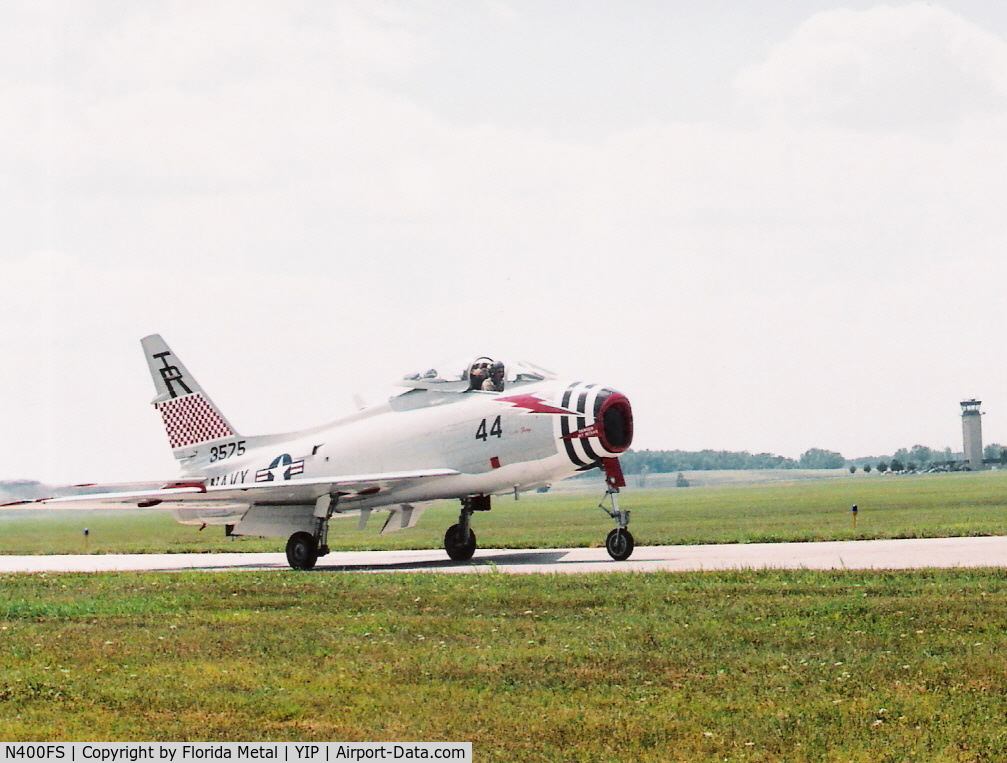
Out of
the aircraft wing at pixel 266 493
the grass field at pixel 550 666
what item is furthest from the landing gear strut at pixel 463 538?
the grass field at pixel 550 666

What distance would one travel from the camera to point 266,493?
26219 millimetres

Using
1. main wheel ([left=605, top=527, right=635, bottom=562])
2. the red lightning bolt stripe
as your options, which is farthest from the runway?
the red lightning bolt stripe

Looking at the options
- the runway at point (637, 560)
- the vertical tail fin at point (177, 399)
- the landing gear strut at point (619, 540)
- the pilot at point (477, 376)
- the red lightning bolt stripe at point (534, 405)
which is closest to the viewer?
the runway at point (637, 560)

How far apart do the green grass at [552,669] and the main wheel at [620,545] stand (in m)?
6.78

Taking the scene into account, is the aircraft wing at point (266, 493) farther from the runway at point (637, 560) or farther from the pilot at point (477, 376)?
the pilot at point (477, 376)

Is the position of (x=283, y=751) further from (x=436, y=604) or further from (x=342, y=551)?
(x=342, y=551)

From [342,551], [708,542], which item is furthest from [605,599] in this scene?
[342,551]

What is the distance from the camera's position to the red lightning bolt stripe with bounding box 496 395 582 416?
2412 cm

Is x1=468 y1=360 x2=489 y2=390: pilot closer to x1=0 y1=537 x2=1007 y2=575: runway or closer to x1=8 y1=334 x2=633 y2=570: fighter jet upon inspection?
x1=8 y1=334 x2=633 y2=570: fighter jet

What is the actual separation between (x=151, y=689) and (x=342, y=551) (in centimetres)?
2421

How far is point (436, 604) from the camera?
639 inches

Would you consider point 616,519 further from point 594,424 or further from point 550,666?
point 550,666

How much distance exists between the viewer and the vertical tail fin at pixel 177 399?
99.2ft

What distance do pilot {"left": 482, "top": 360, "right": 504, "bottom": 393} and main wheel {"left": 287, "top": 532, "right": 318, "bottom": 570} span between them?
472cm
